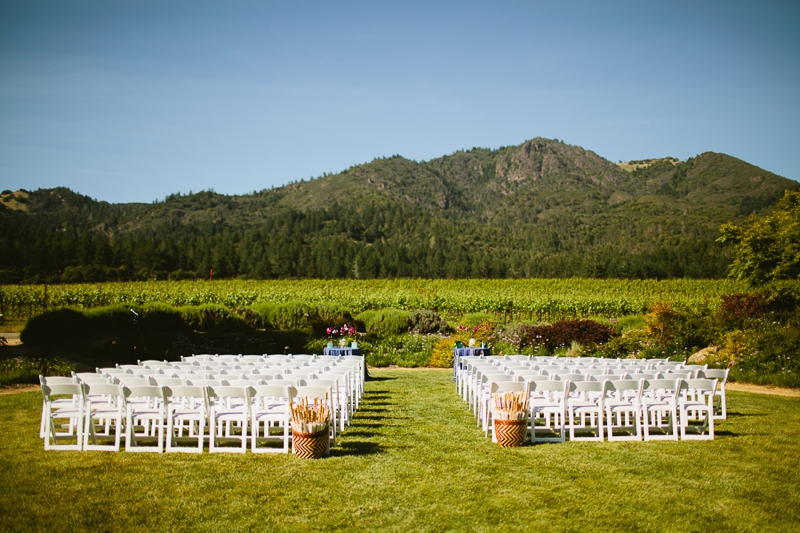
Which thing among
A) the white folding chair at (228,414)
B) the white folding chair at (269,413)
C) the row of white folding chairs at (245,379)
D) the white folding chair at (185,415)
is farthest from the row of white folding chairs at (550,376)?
the white folding chair at (185,415)

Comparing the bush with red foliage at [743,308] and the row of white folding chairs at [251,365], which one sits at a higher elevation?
the bush with red foliage at [743,308]

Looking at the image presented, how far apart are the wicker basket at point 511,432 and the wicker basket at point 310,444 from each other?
2182mm

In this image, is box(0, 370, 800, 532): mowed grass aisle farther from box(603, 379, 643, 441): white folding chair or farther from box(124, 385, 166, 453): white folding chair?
box(603, 379, 643, 441): white folding chair

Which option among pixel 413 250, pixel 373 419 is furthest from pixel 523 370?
pixel 413 250

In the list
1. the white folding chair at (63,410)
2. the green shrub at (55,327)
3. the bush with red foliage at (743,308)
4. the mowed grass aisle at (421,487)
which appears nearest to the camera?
the mowed grass aisle at (421,487)

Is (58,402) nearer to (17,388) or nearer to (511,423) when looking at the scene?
(511,423)

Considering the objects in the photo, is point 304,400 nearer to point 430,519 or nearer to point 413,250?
point 430,519

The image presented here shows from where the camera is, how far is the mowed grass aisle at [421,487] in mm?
4770

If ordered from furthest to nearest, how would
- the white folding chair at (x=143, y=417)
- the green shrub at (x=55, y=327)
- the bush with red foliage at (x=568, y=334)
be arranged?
the bush with red foliage at (x=568, y=334) < the green shrub at (x=55, y=327) < the white folding chair at (x=143, y=417)

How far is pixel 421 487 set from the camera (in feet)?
18.6

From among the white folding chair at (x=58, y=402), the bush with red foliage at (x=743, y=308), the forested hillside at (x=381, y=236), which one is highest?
the forested hillside at (x=381, y=236)

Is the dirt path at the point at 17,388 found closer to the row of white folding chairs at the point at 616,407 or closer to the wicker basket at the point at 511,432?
the row of white folding chairs at the point at 616,407

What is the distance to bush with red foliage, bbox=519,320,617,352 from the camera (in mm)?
18969

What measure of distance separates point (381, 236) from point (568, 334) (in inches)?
4840
